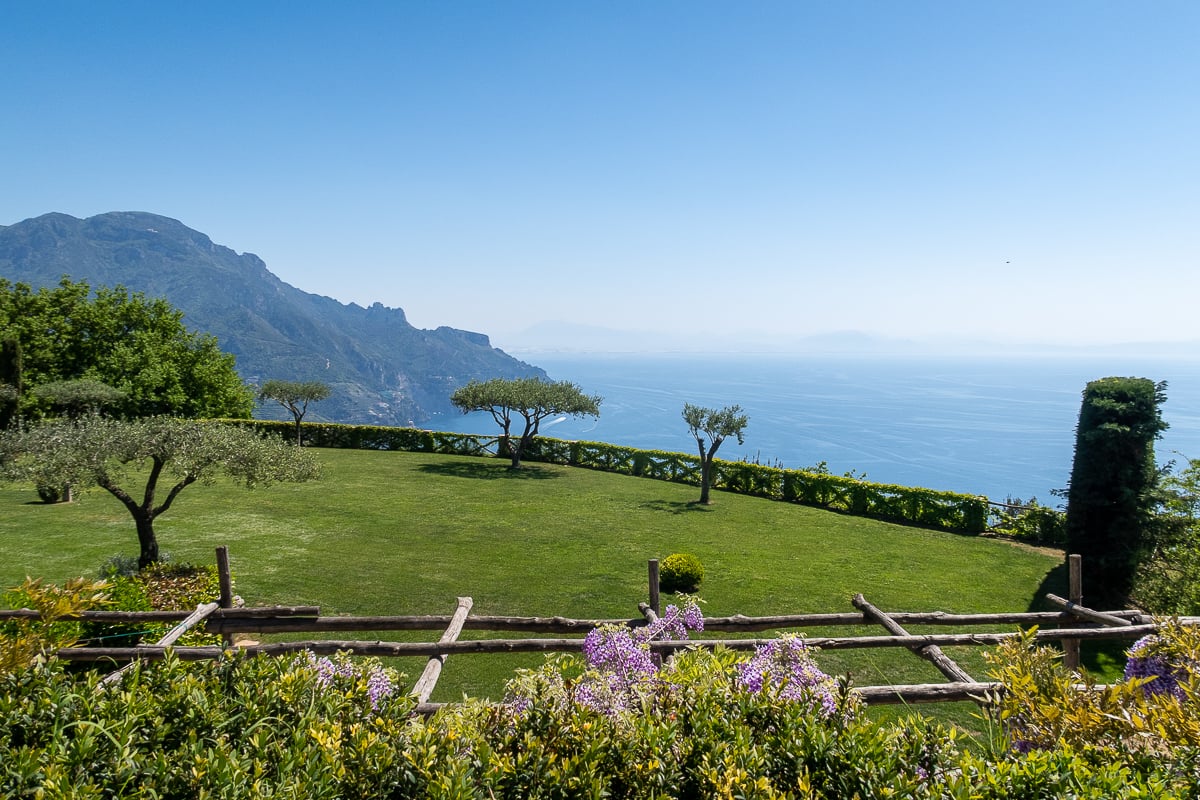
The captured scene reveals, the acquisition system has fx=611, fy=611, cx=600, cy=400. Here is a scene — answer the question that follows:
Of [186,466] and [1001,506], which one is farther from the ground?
[186,466]

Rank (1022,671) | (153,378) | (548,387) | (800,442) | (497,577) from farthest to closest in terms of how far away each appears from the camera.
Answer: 1. (800,442)
2. (153,378)
3. (548,387)
4. (497,577)
5. (1022,671)

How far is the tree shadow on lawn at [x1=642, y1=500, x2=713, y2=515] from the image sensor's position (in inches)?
1008

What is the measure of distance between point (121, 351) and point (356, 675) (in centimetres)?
4353

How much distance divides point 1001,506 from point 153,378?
4565 cm

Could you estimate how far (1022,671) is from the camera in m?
4.55

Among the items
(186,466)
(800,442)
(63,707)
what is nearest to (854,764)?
(63,707)

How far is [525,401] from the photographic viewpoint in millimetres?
Answer: 34219

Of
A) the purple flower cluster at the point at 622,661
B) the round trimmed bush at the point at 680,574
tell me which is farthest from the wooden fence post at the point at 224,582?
the round trimmed bush at the point at 680,574

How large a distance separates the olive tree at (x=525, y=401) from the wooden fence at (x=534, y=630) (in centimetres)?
2448

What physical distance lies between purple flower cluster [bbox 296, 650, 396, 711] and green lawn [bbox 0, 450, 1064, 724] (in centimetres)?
528

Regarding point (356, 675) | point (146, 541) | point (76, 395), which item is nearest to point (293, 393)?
point (76, 395)

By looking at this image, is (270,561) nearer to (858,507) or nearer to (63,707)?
(63,707)

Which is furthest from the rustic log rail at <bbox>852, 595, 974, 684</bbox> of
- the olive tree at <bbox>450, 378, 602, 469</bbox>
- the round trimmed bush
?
the olive tree at <bbox>450, 378, 602, 469</bbox>

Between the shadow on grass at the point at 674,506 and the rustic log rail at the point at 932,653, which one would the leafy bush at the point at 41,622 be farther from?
the shadow on grass at the point at 674,506
